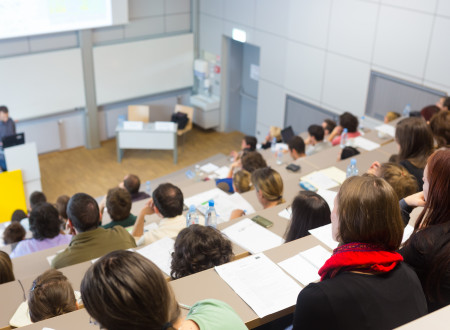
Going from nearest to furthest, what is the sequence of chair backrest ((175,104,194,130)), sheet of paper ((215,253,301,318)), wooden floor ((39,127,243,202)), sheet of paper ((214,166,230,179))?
sheet of paper ((215,253,301,318)) < sheet of paper ((214,166,230,179)) < wooden floor ((39,127,243,202)) < chair backrest ((175,104,194,130))

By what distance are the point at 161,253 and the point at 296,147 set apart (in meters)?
3.59

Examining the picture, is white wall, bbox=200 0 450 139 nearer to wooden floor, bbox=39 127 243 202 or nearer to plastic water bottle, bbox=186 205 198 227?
wooden floor, bbox=39 127 243 202

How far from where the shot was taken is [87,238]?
12.1 feet

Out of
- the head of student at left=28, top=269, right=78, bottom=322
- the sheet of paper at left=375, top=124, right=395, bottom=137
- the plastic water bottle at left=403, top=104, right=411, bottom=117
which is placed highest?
the head of student at left=28, top=269, right=78, bottom=322

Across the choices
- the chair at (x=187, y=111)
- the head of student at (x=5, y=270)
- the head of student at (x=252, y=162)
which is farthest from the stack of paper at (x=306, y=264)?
the chair at (x=187, y=111)

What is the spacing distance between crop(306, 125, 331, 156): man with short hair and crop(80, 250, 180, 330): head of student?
18.7 ft

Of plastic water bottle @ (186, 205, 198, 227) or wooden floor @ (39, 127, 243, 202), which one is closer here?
plastic water bottle @ (186, 205, 198, 227)

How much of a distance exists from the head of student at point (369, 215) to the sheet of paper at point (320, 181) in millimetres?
2884

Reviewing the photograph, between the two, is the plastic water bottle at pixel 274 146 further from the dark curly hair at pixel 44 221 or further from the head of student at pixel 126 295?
the head of student at pixel 126 295

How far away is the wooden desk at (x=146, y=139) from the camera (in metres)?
9.58

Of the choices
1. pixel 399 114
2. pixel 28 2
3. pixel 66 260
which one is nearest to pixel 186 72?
pixel 28 2

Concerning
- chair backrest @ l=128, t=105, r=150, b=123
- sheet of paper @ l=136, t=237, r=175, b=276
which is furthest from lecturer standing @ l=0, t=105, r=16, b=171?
sheet of paper @ l=136, t=237, r=175, b=276

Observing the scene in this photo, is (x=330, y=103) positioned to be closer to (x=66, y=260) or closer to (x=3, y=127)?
(x=3, y=127)

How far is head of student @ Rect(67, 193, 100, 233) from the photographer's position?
3766mm
